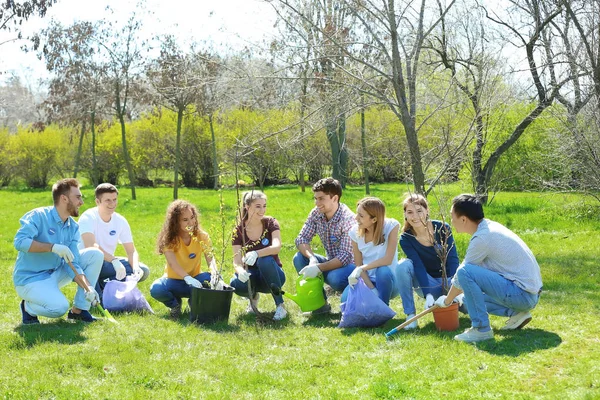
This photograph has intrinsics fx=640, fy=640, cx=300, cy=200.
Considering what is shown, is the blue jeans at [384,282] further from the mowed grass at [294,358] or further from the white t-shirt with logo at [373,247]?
the mowed grass at [294,358]

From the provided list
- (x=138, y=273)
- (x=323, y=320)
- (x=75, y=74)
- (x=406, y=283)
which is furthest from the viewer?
(x=75, y=74)

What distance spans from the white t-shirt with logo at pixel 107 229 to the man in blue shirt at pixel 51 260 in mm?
687

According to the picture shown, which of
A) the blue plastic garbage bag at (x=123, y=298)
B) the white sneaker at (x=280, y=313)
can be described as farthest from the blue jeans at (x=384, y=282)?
the blue plastic garbage bag at (x=123, y=298)

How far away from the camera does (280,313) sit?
5.15 meters

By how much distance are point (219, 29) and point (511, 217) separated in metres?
7.20

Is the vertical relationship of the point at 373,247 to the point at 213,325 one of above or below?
above

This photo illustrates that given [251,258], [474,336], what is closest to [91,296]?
[251,258]

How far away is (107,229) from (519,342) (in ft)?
12.1

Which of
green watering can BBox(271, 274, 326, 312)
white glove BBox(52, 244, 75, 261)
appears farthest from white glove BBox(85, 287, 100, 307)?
green watering can BBox(271, 274, 326, 312)

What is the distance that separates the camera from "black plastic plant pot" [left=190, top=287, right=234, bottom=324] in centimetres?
485

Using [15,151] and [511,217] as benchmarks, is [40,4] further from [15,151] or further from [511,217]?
[15,151]

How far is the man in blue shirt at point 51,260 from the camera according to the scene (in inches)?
188

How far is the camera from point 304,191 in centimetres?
1828

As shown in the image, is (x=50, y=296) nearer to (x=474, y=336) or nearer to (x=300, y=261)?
(x=300, y=261)
